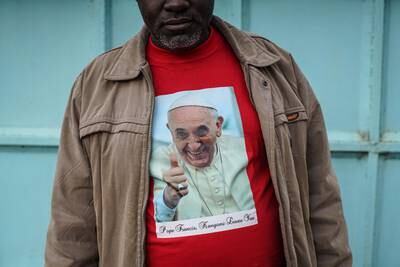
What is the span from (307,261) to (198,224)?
405mm

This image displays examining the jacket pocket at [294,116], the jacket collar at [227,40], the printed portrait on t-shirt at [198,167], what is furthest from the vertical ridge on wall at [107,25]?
the jacket pocket at [294,116]

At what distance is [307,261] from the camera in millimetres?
1847

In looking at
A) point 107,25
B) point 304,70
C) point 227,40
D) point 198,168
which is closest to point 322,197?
point 198,168

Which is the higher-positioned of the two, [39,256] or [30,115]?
[30,115]

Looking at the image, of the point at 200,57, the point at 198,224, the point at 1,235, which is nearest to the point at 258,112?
the point at 200,57

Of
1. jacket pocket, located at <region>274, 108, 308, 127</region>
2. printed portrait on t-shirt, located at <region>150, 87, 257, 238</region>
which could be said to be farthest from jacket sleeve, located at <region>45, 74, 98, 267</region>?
jacket pocket, located at <region>274, 108, 308, 127</region>

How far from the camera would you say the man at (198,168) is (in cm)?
171

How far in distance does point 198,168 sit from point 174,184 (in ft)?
0.28

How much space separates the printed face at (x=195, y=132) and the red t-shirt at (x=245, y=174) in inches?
2.4

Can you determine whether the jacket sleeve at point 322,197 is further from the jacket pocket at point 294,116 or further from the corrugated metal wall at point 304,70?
the corrugated metal wall at point 304,70

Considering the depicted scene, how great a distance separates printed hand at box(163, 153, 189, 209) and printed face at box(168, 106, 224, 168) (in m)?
0.04

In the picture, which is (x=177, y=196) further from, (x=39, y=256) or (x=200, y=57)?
(x=39, y=256)

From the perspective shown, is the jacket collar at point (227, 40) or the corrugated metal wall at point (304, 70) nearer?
the jacket collar at point (227, 40)

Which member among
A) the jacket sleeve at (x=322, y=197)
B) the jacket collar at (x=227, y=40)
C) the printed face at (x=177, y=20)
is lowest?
the jacket sleeve at (x=322, y=197)
